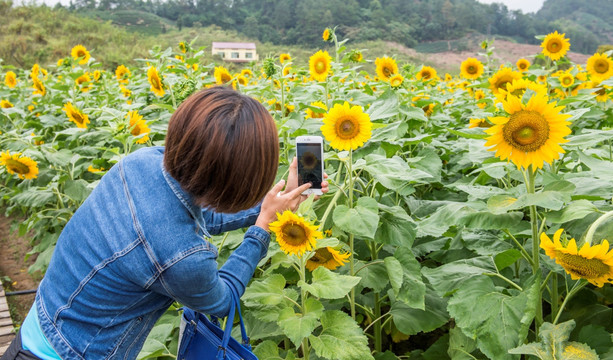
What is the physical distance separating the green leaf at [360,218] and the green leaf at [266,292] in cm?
28

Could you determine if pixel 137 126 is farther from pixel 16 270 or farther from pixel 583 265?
pixel 16 270

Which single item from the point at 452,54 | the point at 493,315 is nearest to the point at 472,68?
the point at 493,315

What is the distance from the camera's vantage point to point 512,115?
4.36 ft

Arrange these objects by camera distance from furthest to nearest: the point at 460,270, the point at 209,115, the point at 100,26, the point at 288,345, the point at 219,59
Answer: the point at 100,26
the point at 219,59
the point at 288,345
the point at 460,270
the point at 209,115

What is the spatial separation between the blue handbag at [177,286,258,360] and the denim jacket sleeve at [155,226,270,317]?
0.04m

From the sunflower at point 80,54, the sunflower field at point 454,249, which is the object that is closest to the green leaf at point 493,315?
the sunflower field at point 454,249

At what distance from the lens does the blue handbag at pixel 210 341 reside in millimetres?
1351

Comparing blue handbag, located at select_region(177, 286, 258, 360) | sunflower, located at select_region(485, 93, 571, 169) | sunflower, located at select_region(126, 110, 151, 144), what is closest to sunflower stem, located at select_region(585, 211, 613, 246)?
sunflower, located at select_region(485, 93, 571, 169)

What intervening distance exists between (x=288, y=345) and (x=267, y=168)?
2.97ft

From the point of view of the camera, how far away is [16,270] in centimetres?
427

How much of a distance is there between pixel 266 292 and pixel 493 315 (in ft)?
2.21

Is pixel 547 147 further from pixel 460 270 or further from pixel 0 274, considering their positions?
pixel 0 274

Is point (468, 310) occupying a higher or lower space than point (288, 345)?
higher

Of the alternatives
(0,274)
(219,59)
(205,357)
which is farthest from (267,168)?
Result: (219,59)
